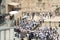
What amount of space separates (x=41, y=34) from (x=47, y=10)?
16.7 meters

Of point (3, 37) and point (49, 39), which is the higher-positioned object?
point (3, 37)

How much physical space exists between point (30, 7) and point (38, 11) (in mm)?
1910

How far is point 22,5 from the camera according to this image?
107 ft

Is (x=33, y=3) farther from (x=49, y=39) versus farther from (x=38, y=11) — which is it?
(x=49, y=39)

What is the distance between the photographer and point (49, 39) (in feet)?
48.9

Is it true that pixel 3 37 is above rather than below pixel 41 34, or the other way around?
above

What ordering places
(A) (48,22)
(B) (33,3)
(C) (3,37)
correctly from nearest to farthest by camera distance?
(C) (3,37)
(A) (48,22)
(B) (33,3)

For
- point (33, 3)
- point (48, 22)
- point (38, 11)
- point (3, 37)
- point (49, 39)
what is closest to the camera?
point (3, 37)

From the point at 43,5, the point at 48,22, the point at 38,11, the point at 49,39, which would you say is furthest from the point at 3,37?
the point at 43,5

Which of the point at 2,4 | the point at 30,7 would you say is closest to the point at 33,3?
the point at 30,7

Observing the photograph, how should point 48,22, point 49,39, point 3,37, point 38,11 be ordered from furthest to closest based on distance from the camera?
1. point 38,11
2. point 48,22
3. point 49,39
4. point 3,37

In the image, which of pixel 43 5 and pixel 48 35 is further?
pixel 43 5

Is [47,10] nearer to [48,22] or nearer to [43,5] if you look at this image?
[43,5]

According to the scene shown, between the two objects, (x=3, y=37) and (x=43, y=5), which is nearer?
(x=3, y=37)
